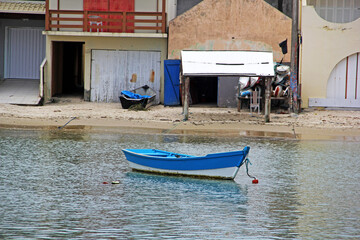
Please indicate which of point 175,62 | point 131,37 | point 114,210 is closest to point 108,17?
point 131,37

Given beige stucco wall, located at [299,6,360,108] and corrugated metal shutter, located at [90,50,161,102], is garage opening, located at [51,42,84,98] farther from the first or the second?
beige stucco wall, located at [299,6,360,108]

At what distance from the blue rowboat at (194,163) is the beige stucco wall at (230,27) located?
43.9ft

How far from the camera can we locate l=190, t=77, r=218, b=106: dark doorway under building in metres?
30.7

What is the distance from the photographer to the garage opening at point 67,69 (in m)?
31.2

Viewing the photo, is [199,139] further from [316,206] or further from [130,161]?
[316,206]

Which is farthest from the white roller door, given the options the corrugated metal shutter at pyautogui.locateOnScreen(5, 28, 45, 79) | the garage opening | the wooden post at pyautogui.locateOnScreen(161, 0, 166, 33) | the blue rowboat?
Result: the corrugated metal shutter at pyautogui.locateOnScreen(5, 28, 45, 79)

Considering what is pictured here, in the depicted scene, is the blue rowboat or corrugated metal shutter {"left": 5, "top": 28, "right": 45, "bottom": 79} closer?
the blue rowboat

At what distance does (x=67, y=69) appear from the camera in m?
34.1

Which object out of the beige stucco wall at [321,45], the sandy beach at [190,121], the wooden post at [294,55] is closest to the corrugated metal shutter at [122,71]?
the sandy beach at [190,121]

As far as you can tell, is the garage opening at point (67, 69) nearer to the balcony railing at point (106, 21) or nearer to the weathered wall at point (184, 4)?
the balcony railing at point (106, 21)

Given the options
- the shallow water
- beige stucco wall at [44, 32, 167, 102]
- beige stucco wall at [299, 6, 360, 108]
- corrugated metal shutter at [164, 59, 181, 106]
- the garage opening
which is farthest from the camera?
the garage opening

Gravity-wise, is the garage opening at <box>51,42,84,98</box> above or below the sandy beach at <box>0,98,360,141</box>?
above

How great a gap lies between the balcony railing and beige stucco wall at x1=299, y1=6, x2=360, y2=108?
251 inches

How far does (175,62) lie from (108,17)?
391cm
